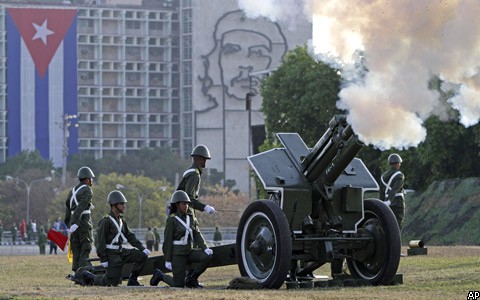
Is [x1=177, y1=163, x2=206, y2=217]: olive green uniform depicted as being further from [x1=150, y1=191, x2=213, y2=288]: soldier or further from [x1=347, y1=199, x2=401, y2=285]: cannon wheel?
[x1=347, y1=199, x2=401, y2=285]: cannon wheel

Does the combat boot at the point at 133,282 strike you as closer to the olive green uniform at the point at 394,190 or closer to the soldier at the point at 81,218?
the soldier at the point at 81,218

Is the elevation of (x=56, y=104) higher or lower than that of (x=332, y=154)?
higher

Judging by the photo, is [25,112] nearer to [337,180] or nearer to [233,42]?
[233,42]

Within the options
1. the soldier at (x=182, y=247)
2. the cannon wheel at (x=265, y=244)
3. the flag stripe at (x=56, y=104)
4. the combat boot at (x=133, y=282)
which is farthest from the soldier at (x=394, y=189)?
the flag stripe at (x=56, y=104)

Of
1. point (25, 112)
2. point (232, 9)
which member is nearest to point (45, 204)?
point (25, 112)

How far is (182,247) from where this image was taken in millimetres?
24016

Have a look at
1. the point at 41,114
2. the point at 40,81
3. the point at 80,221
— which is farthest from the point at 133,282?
the point at 40,81

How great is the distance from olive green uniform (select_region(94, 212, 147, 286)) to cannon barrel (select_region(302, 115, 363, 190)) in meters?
3.64

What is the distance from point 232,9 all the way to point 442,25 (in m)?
146

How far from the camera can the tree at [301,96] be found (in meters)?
73.1

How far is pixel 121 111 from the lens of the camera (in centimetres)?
17775

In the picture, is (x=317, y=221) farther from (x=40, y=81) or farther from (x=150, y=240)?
(x=40, y=81)

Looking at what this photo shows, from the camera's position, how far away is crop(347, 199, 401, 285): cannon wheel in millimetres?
22797

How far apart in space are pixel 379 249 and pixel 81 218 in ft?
24.1
